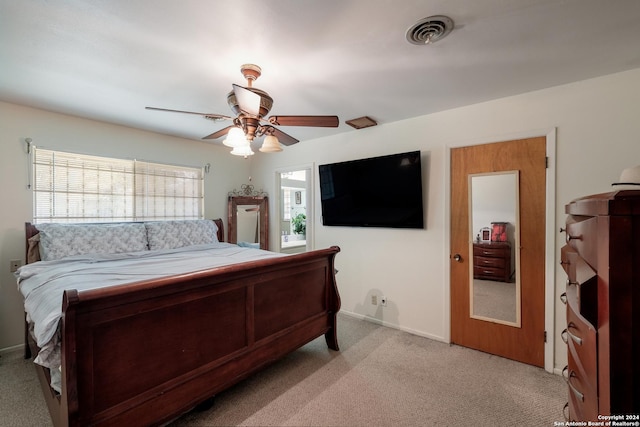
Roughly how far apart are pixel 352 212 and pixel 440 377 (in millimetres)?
1970

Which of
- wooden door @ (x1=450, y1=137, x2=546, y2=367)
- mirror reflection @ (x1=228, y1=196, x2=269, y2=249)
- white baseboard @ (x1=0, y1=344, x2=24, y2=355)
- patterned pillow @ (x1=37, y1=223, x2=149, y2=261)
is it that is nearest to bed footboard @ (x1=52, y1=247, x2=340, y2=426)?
wooden door @ (x1=450, y1=137, x2=546, y2=367)

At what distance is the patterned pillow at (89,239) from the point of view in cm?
264

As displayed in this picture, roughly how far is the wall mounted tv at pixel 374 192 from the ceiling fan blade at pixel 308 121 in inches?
52.3

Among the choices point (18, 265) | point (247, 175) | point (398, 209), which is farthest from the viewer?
point (247, 175)

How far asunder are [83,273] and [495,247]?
3.54 metres

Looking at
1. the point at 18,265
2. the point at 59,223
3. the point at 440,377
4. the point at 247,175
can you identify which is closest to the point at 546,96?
the point at 440,377

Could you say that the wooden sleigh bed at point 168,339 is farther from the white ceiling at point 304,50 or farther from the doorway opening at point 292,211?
the doorway opening at point 292,211

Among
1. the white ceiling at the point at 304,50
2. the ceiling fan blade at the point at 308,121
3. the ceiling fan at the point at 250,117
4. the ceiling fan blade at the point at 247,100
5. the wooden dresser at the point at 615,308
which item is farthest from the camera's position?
the ceiling fan blade at the point at 308,121

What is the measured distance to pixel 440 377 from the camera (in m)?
2.28

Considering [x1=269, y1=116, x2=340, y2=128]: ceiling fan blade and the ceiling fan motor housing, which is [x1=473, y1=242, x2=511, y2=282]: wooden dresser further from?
the ceiling fan motor housing

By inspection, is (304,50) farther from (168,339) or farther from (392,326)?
(392,326)

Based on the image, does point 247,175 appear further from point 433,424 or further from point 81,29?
point 433,424

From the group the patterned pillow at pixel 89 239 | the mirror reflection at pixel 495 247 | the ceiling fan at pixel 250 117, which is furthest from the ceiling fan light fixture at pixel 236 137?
the mirror reflection at pixel 495 247

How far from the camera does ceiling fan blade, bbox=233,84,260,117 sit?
168 cm
